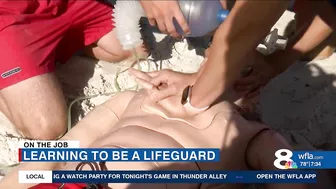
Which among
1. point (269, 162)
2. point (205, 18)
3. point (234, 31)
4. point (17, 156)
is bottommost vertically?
point (17, 156)

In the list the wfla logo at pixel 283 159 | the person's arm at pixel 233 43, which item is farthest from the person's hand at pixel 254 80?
the wfla logo at pixel 283 159

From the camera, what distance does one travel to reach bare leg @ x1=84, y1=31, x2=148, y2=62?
2.00 m

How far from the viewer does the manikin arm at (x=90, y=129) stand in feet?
4.72

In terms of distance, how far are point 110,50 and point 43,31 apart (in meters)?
0.31

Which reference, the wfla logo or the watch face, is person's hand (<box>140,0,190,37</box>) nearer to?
the watch face

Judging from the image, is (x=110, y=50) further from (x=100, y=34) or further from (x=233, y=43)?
(x=233, y=43)

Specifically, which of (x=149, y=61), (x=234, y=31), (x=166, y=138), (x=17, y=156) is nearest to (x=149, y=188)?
(x=166, y=138)

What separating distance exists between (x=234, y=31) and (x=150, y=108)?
410 mm

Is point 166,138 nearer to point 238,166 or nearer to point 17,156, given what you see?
point 238,166

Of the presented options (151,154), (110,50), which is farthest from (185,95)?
(110,50)

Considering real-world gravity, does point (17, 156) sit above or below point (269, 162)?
below

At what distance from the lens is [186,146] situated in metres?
1.31

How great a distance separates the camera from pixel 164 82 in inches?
57.5

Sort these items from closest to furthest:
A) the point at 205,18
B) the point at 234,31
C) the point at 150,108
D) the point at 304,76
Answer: the point at 234,31
the point at 150,108
the point at 205,18
the point at 304,76
